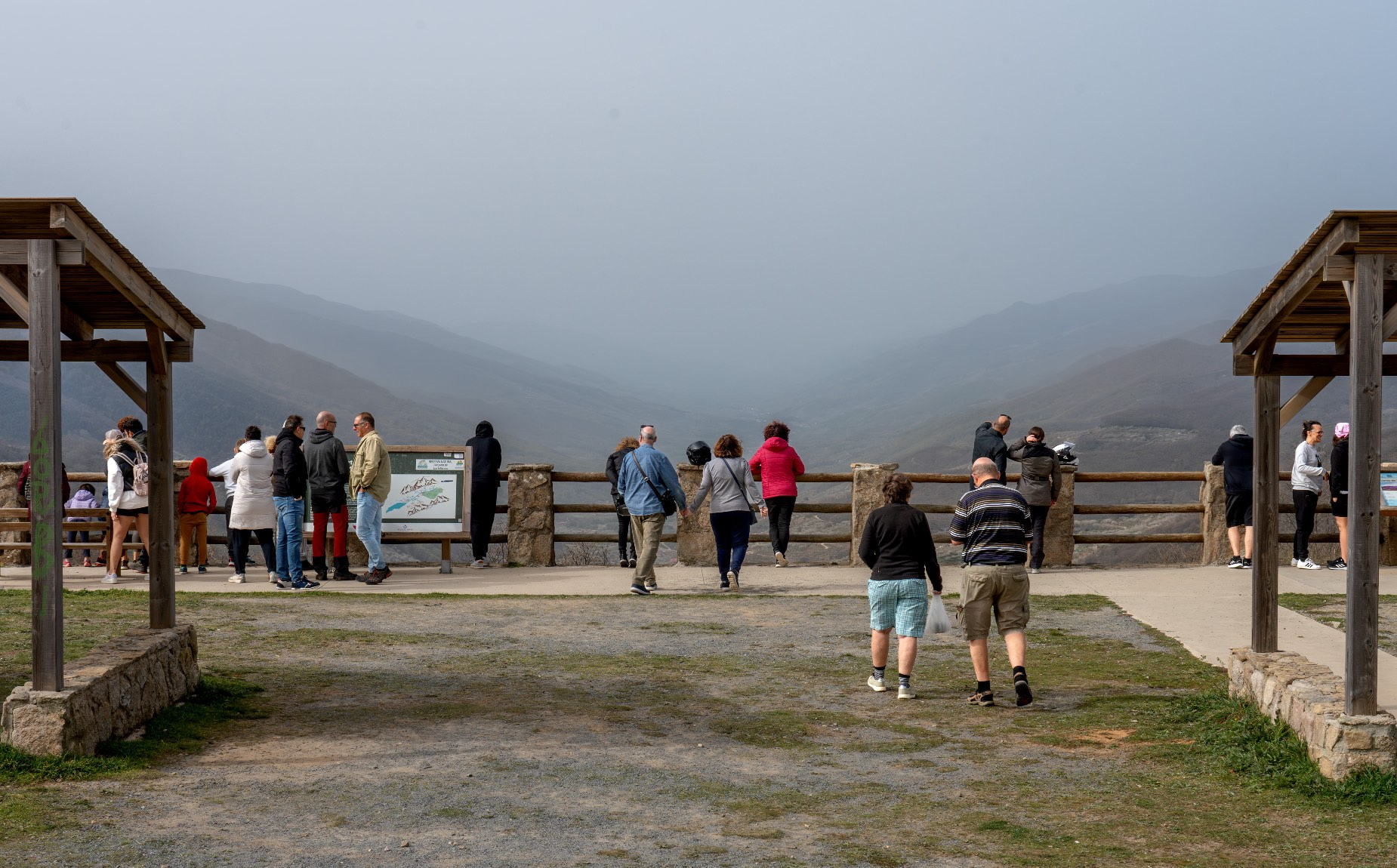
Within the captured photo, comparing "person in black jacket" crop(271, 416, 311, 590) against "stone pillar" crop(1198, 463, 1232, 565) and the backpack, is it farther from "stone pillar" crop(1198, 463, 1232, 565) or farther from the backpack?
"stone pillar" crop(1198, 463, 1232, 565)

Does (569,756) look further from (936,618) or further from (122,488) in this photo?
(122,488)

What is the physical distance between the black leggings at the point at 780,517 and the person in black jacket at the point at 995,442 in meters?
2.13

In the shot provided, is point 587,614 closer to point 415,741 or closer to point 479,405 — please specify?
point 415,741

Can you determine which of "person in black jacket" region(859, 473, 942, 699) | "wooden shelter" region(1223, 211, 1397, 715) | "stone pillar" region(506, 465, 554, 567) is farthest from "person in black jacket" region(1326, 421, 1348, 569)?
"stone pillar" region(506, 465, 554, 567)

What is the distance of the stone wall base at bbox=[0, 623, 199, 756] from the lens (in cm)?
601

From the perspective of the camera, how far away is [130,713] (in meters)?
6.79

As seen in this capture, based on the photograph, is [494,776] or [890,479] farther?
[890,479]

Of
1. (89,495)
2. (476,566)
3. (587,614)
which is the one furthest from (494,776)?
(89,495)

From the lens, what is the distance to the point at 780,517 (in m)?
14.7

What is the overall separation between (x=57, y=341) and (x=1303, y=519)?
→ 44.0 ft

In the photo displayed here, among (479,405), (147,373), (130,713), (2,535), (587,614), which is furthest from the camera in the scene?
(479,405)

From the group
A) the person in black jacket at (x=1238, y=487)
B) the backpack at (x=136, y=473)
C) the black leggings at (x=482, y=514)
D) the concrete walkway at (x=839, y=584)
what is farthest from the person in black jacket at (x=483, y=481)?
the person in black jacket at (x=1238, y=487)

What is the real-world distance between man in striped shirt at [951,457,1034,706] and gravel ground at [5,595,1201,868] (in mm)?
321

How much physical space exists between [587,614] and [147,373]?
5.10 m
